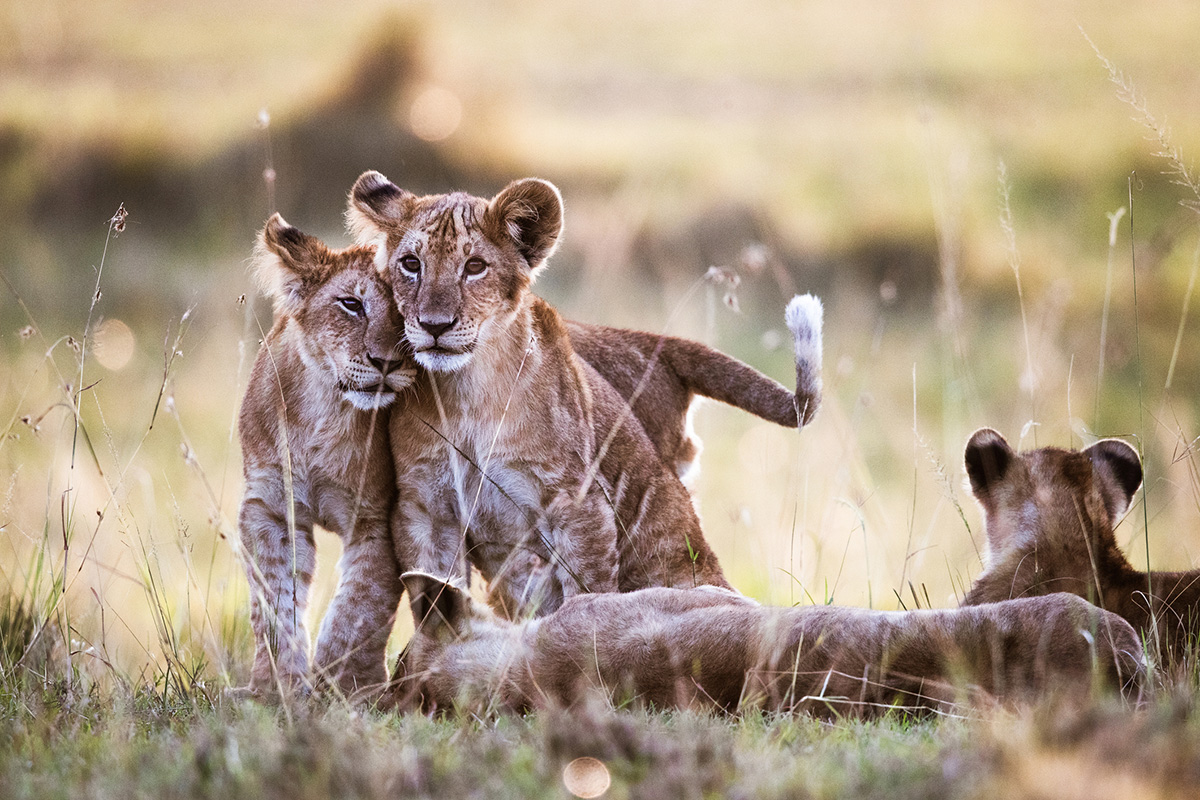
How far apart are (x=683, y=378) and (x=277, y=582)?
201 cm

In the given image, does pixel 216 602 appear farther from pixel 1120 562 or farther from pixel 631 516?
pixel 1120 562

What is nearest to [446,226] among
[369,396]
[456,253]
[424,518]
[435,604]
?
[456,253]

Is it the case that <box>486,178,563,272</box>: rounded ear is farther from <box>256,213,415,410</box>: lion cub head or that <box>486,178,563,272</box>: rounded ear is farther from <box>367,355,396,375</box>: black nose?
<box>367,355,396,375</box>: black nose

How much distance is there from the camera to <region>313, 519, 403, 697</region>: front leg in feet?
14.7

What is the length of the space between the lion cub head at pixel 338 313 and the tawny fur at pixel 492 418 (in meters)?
0.12

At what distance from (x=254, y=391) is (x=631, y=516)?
151cm

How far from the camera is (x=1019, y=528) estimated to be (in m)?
4.26

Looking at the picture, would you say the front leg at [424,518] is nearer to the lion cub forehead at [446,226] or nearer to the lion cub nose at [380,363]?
the lion cub nose at [380,363]

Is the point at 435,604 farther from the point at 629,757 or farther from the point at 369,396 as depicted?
the point at 629,757

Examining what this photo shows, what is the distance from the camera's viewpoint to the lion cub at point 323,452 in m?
4.51

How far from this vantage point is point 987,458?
4426 millimetres

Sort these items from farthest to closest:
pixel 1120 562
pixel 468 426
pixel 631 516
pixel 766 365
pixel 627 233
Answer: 1. pixel 627 233
2. pixel 766 365
3. pixel 631 516
4. pixel 468 426
5. pixel 1120 562

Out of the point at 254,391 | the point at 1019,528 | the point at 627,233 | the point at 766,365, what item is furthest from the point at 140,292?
the point at 1019,528

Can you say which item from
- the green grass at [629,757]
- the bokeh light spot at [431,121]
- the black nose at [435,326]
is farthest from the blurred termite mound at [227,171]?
the green grass at [629,757]
